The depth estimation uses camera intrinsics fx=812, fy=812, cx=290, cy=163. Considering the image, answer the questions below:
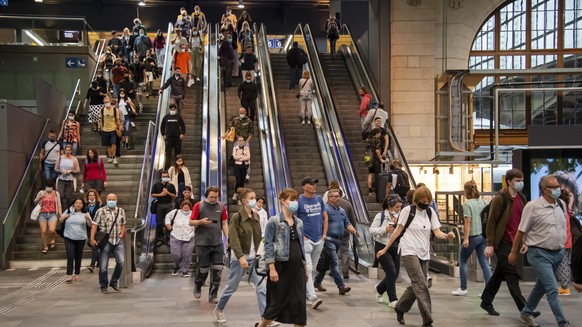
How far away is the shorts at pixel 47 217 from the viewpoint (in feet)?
51.6

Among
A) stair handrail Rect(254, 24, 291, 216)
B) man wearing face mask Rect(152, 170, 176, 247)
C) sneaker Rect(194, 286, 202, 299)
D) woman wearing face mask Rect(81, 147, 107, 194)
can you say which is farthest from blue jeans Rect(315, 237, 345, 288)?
woman wearing face mask Rect(81, 147, 107, 194)

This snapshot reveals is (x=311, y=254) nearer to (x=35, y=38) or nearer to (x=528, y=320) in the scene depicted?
(x=528, y=320)

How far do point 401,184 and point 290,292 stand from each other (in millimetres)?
9151

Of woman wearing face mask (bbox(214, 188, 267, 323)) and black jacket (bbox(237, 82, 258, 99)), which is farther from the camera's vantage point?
black jacket (bbox(237, 82, 258, 99))

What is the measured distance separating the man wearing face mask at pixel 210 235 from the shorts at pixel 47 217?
6.11 m

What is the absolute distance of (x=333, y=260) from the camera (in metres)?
11.5

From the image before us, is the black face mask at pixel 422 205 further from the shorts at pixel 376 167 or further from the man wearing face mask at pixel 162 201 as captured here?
the shorts at pixel 376 167

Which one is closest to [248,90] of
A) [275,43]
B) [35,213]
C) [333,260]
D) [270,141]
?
[270,141]

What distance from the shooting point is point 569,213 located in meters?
10.4

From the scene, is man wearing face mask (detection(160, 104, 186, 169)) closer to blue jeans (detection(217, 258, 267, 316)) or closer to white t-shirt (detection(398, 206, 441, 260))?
blue jeans (detection(217, 258, 267, 316))

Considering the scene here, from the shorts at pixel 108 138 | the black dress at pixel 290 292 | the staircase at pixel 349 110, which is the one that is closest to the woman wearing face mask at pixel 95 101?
the shorts at pixel 108 138

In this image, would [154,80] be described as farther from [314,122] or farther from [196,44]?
[314,122]

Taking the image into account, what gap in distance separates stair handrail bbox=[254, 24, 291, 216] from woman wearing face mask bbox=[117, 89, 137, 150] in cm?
324

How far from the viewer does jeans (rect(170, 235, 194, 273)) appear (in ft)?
45.2
